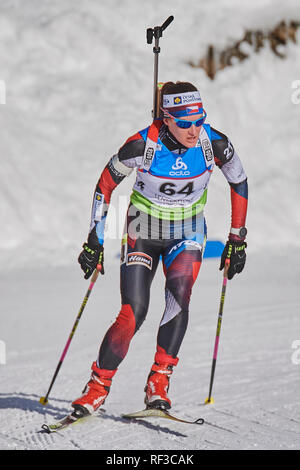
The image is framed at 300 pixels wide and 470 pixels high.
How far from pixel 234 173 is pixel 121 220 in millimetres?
8496

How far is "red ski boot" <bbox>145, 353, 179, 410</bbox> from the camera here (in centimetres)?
460

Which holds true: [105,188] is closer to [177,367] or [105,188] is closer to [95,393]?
[95,393]

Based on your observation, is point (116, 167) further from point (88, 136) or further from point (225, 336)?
point (88, 136)

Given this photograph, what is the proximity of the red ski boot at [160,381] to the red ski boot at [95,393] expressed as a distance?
0.31 metres

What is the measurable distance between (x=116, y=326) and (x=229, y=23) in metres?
16.1

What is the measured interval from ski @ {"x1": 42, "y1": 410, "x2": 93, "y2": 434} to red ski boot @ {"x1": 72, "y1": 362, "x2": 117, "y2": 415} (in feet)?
0.10

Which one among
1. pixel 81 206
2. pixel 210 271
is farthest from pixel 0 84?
pixel 210 271

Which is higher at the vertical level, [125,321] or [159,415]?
[125,321]

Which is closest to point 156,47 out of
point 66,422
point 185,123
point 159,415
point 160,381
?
point 185,123

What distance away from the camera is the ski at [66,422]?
14.3ft

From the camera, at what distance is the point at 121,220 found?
1326cm

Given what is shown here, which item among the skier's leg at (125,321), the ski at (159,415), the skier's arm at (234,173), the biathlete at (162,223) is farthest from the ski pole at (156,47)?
the ski at (159,415)

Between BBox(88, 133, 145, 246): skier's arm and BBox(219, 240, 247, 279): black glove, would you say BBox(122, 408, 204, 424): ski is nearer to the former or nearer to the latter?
BBox(219, 240, 247, 279): black glove

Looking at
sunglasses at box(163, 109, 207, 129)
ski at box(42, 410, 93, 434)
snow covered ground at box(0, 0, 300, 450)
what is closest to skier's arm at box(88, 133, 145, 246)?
sunglasses at box(163, 109, 207, 129)
